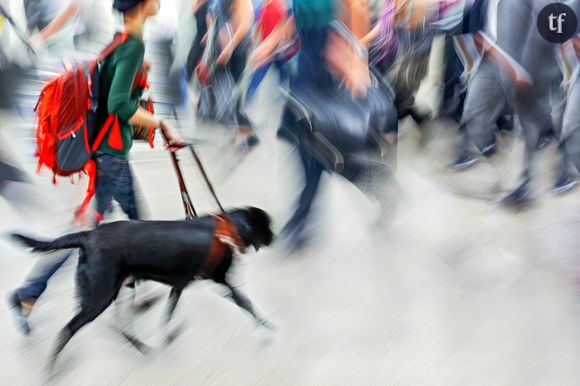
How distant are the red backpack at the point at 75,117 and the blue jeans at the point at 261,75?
661 mm

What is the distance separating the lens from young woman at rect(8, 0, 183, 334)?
270cm

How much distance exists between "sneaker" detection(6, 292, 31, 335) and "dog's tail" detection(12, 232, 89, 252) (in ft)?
1.64

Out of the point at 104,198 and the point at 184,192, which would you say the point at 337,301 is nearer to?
the point at 184,192

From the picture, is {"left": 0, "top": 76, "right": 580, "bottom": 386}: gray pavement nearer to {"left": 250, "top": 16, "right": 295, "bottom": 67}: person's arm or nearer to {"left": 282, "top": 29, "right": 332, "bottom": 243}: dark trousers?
{"left": 282, "top": 29, "right": 332, "bottom": 243}: dark trousers

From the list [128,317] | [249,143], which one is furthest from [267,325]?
[249,143]

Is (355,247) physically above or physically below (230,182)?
below

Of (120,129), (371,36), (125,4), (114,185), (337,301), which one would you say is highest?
(125,4)

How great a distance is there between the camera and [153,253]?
2.65 m

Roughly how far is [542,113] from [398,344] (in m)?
1.85

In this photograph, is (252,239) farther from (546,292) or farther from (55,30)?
(546,292)

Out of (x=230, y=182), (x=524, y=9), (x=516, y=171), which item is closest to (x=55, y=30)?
(x=230, y=182)

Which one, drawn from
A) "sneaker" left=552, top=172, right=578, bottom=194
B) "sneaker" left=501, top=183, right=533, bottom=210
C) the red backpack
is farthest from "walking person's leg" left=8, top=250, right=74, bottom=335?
"sneaker" left=552, top=172, right=578, bottom=194

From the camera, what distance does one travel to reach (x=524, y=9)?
3559mm

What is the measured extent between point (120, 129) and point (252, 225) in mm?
631
